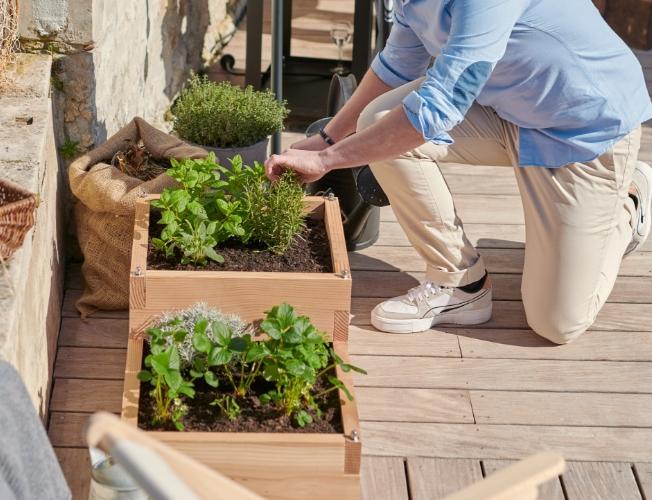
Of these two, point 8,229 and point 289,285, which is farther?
point 289,285

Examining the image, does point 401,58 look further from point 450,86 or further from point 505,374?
point 505,374

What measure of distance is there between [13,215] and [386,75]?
4.27 feet

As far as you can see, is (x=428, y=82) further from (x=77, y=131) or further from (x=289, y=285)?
(x=77, y=131)

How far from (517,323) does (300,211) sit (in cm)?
86

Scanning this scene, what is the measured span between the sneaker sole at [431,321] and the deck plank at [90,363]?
75cm

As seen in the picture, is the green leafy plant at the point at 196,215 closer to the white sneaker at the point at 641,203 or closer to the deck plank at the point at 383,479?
the deck plank at the point at 383,479

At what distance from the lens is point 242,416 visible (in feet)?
7.34

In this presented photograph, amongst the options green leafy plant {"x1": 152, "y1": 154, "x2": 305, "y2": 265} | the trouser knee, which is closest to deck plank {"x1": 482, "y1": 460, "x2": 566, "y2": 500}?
the trouser knee

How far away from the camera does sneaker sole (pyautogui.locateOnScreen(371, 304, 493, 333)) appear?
10.2ft

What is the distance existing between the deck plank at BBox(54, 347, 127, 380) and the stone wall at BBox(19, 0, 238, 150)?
0.69 meters

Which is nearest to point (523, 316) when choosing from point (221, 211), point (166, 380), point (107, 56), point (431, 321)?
point (431, 321)

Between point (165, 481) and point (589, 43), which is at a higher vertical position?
point (589, 43)

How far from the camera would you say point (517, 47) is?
106 inches

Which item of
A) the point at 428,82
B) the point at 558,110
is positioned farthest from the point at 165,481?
the point at 558,110
